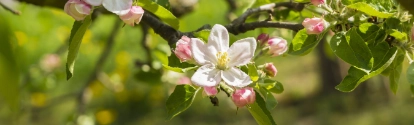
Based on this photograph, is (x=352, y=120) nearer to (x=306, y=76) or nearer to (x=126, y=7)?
(x=306, y=76)

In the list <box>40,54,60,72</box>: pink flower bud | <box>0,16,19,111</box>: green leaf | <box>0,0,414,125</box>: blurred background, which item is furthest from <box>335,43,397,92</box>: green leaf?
<box>0,0,414,125</box>: blurred background

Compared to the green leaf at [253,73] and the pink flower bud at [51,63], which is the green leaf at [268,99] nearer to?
the green leaf at [253,73]

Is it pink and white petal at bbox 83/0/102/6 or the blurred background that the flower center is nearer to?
pink and white petal at bbox 83/0/102/6

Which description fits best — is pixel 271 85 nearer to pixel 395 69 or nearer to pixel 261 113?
pixel 261 113

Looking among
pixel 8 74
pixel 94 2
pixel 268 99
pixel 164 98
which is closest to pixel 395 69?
pixel 268 99

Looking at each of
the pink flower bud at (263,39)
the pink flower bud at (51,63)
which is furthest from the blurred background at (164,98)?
the pink flower bud at (263,39)

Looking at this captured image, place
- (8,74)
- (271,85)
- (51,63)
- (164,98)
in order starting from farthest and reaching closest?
(164,98)
(51,63)
(271,85)
(8,74)
